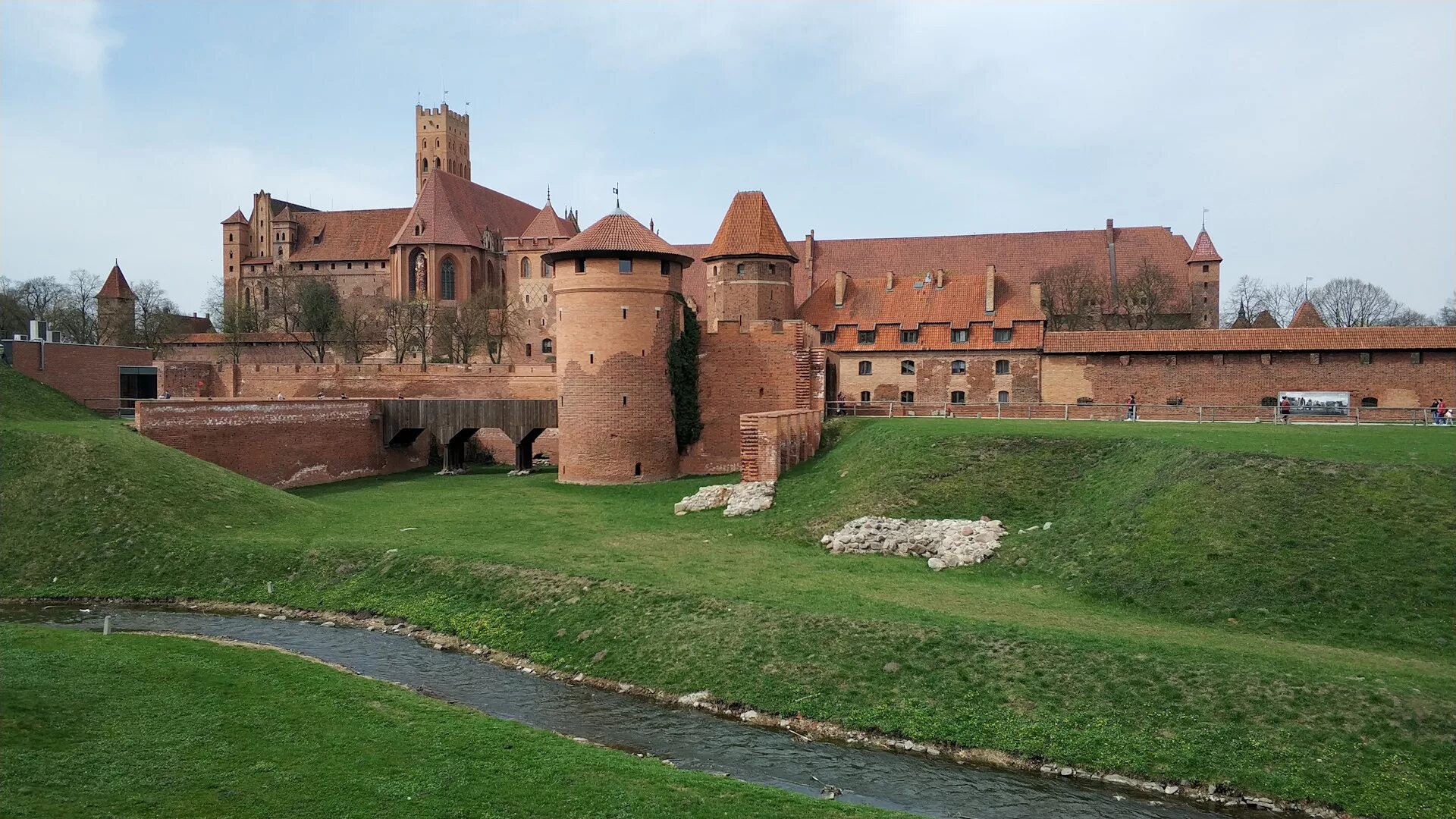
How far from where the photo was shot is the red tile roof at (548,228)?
7862 cm

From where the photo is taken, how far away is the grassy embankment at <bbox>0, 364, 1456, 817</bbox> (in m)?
13.7

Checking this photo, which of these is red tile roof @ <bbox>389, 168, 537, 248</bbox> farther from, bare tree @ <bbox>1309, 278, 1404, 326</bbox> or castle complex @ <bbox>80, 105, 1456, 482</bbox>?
bare tree @ <bbox>1309, 278, 1404, 326</bbox>

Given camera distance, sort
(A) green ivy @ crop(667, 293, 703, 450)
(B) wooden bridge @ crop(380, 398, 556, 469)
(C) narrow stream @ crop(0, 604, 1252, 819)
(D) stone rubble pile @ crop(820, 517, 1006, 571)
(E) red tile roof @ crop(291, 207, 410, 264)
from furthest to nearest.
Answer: (E) red tile roof @ crop(291, 207, 410, 264) → (B) wooden bridge @ crop(380, 398, 556, 469) → (A) green ivy @ crop(667, 293, 703, 450) → (D) stone rubble pile @ crop(820, 517, 1006, 571) → (C) narrow stream @ crop(0, 604, 1252, 819)

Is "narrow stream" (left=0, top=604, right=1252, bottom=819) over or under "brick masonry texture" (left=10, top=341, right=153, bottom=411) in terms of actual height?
under

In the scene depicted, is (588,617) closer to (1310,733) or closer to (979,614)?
(979,614)

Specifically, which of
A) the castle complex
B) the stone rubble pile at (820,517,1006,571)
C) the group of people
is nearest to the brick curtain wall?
the castle complex

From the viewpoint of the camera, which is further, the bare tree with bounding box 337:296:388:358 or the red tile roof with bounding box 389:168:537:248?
the red tile roof with bounding box 389:168:537:248

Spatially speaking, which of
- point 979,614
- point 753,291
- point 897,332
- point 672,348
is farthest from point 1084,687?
point 897,332

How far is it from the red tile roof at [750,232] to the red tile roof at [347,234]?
54.7 meters

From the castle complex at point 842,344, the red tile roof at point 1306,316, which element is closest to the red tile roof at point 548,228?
the castle complex at point 842,344

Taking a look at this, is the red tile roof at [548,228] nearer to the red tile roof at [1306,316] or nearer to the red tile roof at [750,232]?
the red tile roof at [750,232]

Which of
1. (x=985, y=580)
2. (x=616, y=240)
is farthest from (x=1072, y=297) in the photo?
(x=985, y=580)

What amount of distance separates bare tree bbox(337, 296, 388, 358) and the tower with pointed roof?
13.0 metres

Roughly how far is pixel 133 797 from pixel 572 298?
2578 centimetres
